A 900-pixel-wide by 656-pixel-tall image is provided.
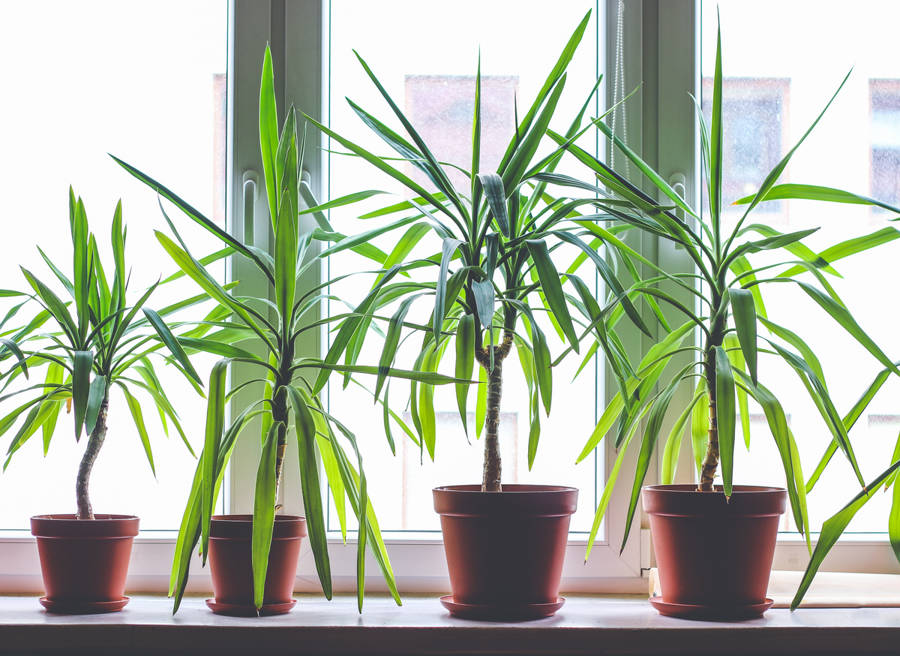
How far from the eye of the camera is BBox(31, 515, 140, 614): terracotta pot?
133cm

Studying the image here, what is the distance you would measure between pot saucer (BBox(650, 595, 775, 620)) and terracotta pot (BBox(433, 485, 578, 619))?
189mm

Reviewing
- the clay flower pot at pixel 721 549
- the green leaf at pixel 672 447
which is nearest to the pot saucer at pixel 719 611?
the clay flower pot at pixel 721 549

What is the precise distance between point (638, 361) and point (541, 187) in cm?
45

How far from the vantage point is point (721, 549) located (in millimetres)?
1235

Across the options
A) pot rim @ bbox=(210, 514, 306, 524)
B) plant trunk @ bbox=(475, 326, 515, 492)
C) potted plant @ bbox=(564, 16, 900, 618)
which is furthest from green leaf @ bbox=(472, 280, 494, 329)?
pot rim @ bbox=(210, 514, 306, 524)

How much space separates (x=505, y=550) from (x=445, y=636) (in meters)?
0.15

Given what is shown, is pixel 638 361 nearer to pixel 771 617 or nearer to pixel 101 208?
pixel 771 617

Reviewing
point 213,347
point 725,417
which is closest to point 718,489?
point 725,417

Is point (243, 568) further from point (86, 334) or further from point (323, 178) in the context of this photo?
point (323, 178)

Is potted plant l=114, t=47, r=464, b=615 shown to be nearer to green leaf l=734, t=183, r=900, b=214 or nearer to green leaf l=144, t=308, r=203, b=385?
green leaf l=144, t=308, r=203, b=385

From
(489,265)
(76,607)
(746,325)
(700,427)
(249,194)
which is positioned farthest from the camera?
(249,194)

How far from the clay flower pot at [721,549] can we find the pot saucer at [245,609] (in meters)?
0.60

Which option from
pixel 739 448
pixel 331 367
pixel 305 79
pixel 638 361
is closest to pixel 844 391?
pixel 739 448

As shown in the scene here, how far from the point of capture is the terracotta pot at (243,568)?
4.25 feet
